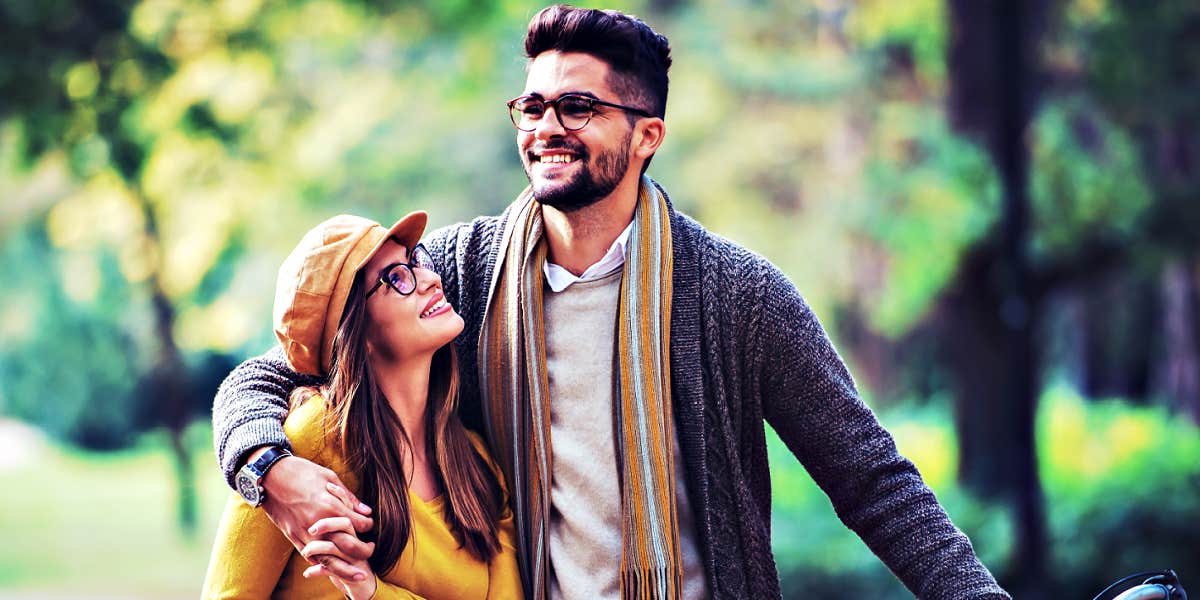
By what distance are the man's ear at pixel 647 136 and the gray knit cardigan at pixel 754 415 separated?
9.7 inches

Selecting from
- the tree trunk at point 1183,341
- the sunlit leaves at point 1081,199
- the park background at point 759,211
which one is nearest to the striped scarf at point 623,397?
the park background at point 759,211

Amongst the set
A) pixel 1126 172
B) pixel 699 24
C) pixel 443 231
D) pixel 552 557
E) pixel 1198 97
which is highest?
pixel 699 24

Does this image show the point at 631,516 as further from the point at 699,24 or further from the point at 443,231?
the point at 699,24

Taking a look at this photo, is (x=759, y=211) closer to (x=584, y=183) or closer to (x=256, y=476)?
(x=584, y=183)

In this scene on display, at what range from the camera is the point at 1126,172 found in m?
8.46

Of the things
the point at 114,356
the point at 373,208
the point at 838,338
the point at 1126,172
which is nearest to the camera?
the point at 1126,172

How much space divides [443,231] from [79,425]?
1563 cm

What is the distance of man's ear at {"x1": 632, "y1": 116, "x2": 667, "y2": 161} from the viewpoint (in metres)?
2.95

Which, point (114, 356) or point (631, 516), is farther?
point (114, 356)

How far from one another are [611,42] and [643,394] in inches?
30.8

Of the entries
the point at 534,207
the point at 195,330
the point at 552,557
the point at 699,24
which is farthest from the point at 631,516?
the point at 699,24

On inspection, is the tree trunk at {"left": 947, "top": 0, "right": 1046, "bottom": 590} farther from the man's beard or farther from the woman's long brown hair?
the woman's long brown hair

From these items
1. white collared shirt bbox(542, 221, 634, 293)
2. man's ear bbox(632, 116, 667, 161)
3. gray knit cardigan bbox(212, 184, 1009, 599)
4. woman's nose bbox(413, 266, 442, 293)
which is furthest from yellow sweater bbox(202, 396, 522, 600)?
man's ear bbox(632, 116, 667, 161)

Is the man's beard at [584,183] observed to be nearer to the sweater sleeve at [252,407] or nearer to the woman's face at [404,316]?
the woman's face at [404,316]
